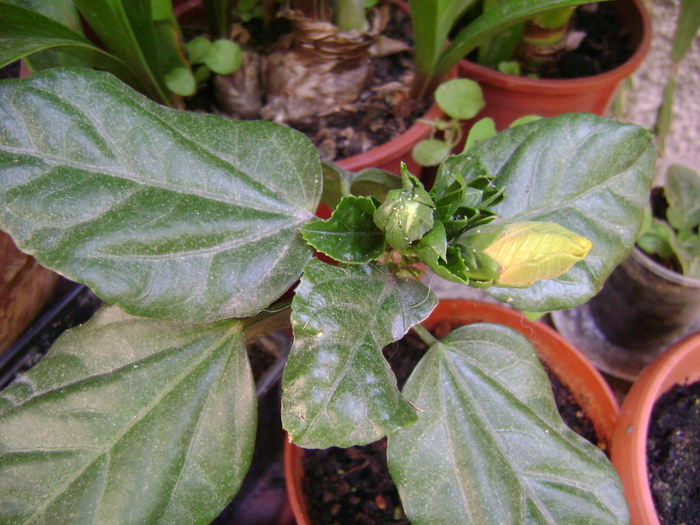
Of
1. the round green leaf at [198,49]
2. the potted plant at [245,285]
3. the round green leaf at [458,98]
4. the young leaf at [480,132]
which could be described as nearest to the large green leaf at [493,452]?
the potted plant at [245,285]

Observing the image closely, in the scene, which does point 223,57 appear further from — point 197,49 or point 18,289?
point 18,289

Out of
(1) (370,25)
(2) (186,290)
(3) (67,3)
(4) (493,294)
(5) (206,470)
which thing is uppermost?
(3) (67,3)

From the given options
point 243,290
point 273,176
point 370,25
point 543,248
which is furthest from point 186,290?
point 370,25

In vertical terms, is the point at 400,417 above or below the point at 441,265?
below

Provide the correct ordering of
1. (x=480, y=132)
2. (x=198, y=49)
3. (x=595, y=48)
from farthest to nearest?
(x=595, y=48) → (x=198, y=49) → (x=480, y=132)

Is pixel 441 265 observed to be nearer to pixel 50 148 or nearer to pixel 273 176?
pixel 273 176

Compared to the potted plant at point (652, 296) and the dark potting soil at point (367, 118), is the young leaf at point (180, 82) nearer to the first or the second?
the dark potting soil at point (367, 118)

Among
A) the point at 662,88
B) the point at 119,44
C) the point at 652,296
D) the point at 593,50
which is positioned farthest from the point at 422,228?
the point at 662,88
